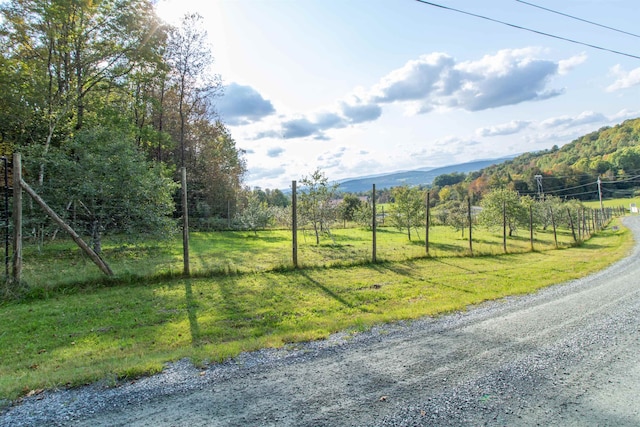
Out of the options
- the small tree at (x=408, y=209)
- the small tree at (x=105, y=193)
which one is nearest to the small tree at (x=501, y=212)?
the small tree at (x=408, y=209)

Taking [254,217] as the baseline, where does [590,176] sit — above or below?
above

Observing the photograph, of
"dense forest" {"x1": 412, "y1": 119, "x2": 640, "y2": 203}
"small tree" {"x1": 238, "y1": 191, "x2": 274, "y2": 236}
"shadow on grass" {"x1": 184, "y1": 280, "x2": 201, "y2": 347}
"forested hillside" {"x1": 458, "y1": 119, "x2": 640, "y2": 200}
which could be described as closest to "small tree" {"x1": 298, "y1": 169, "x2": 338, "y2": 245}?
"small tree" {"x1": 238, "y1": 191, "x2": 274, "y2": 236}

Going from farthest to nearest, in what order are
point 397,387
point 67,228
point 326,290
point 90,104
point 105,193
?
point 90,104 → point 105,193 → point 326,290 → point 67,228 → point 397,387

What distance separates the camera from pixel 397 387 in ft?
9.93

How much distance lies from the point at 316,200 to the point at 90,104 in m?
13.3

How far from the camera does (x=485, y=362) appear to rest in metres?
3.54

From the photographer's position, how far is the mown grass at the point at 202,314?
3799 mm

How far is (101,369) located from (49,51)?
60.7 ft

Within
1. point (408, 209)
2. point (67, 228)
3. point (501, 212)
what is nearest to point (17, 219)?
point (67, 228)

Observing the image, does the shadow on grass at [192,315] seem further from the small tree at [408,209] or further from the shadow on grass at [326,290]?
the small tree at [408,209]

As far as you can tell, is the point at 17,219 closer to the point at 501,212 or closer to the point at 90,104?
the point at 90,104

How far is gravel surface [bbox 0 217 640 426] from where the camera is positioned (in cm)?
258

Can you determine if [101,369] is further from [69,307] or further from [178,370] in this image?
[69,307]

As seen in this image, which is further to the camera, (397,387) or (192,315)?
(192,315)
